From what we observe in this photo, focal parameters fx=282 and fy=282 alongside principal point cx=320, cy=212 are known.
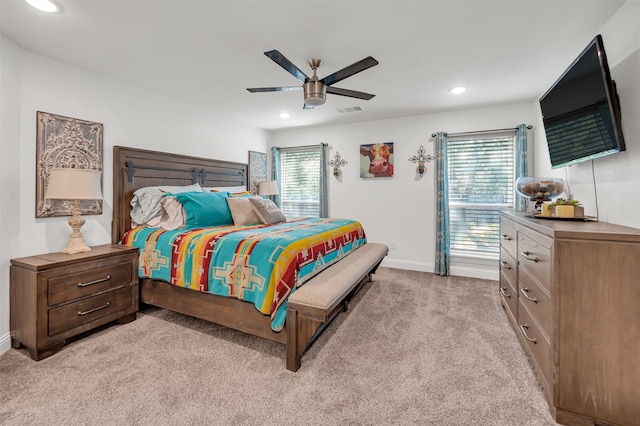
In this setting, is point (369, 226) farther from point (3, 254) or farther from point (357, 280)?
point (3, 254)

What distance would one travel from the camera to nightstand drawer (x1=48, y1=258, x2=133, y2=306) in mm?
2109

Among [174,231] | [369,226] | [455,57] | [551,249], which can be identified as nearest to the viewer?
[551,249]

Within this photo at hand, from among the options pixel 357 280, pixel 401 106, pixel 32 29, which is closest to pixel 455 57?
pixel 401 106

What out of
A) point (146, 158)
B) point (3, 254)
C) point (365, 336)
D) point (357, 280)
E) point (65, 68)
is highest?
point (65, 68)

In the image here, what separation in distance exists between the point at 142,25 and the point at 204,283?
6.56ft

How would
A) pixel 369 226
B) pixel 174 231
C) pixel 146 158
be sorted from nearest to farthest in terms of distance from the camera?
pixel 174 231 → pixel 146 158 → pixel 369 226

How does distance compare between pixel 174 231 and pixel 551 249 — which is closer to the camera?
pixel 551 249

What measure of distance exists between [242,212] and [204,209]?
430 millimetres

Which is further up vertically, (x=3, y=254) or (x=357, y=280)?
(x=3, y=254)

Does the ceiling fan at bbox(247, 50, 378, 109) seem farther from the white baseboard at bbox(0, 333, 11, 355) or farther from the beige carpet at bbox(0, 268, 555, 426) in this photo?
the white baseboard at bbox(0, 333, 11, 355)

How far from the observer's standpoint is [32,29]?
6.82 feet

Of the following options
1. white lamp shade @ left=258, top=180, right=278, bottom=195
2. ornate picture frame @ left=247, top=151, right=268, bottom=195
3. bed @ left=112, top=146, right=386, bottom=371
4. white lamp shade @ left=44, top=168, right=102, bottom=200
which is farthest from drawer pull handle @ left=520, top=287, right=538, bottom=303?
ornate picture frame @ left=247, top=151, right=268, bottom=195

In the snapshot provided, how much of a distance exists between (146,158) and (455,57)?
11.2 feet

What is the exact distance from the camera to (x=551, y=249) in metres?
1.49
